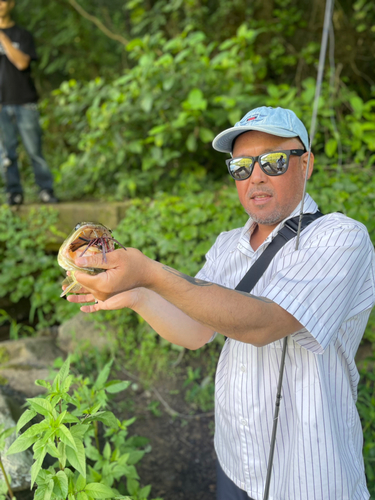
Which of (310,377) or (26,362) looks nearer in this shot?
(310,377)

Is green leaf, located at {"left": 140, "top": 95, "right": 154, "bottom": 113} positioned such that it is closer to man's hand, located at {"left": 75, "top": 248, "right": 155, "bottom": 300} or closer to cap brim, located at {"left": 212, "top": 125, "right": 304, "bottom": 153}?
cap brim, located at {"left": 212, "top": 125, "right": 304, "bottom": 153}

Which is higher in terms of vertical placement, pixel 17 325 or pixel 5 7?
pixel 5 7

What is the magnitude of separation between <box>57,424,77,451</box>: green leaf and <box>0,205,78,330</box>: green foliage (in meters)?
2.91

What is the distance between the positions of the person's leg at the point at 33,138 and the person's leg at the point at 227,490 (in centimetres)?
387

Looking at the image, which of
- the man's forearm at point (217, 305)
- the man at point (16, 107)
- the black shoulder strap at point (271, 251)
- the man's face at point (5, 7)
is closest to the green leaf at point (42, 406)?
the man's forearm at point (217, 305)

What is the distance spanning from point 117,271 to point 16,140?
419 centimetres

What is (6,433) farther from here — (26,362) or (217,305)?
(26,362)

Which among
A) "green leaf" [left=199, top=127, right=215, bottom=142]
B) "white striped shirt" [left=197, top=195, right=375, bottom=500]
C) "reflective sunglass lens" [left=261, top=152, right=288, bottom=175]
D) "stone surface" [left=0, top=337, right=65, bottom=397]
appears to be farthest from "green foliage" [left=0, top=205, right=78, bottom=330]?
"reflective sunglass lens" [left=261, top=152, right=288, bottom=175]

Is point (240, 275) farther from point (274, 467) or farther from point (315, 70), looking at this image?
point (315, 70)

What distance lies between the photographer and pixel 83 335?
12.1 feet

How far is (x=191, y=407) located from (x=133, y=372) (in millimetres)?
602

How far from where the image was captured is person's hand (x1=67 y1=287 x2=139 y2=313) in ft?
4.63

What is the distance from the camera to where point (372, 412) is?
7.08 feet

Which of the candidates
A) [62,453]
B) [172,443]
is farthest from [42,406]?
[172,443]
